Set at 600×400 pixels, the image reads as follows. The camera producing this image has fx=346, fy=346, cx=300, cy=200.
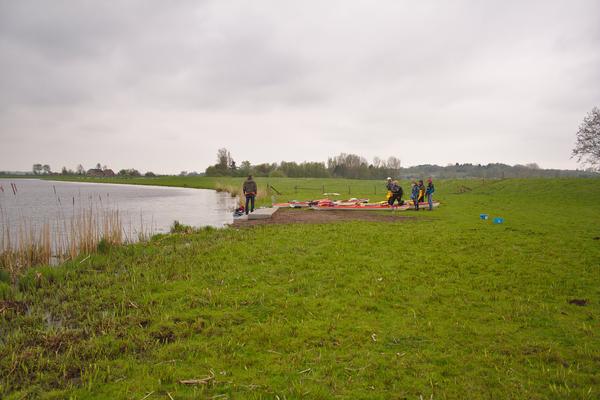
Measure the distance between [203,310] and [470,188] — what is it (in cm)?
4240

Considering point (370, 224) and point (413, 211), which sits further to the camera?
A: point (413, 211)

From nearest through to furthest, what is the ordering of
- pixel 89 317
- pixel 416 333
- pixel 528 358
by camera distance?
pixel 528 358 → pixel 416 333 → pixel 89 317

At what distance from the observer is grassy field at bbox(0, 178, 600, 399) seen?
3979 millimetres

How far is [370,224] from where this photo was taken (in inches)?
598

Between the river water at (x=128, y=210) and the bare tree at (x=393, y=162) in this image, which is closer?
the river water at (x=128, y=210)

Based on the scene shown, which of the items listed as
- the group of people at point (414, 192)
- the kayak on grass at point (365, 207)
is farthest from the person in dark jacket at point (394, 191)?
the kayak on grass at point (365, 207)

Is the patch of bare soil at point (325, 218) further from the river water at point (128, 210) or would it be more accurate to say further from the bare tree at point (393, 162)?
the bare tree at point (393, 162)

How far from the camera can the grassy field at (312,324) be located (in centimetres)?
398

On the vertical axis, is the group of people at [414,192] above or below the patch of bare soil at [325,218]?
above

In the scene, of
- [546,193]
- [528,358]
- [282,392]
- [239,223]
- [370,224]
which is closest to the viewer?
[282,392]

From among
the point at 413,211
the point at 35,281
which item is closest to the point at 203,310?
the point at 35,281

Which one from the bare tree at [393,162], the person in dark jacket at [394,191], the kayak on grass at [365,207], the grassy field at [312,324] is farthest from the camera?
the bare tree at [393,162]

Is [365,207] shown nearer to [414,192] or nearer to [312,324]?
[414,192]

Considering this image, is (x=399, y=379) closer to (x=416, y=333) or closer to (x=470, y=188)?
(x=416, y=333)
